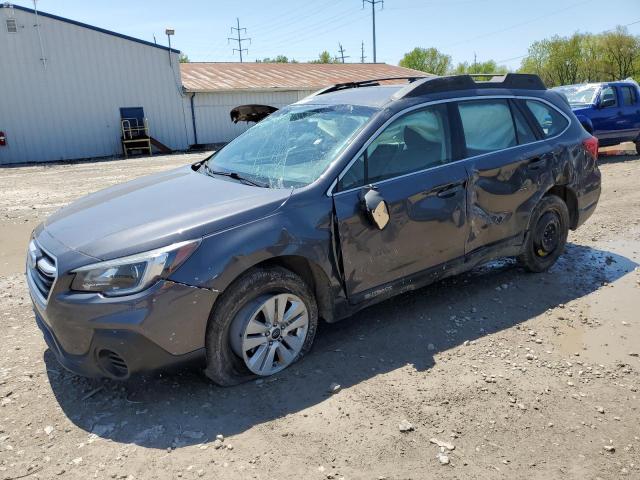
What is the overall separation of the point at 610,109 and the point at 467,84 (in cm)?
1031

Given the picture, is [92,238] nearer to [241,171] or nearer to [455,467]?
[241,171]

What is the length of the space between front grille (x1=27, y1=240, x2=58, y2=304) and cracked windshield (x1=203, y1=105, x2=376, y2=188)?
4.40ft

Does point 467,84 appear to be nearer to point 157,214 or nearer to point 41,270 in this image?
point 157,214

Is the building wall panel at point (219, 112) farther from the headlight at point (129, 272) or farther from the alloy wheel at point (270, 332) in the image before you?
the headlight at point (129, 272)

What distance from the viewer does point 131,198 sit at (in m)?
3.68

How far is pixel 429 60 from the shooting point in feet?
273

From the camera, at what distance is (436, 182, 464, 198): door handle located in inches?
157

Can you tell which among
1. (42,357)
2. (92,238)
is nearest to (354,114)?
(92,238)

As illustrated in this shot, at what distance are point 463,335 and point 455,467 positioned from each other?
1469 mm

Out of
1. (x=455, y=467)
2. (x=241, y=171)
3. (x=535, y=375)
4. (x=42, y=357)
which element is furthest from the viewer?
(x=241, y=171)

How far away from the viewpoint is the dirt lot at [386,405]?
2.62 meters

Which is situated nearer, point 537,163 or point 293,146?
point 293,146

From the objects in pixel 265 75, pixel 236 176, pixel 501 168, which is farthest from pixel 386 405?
pixel 265 75

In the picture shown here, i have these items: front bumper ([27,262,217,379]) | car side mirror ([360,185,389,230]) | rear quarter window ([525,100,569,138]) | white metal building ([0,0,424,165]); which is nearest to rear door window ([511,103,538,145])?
rear quarter window ([525,100,569,138])
